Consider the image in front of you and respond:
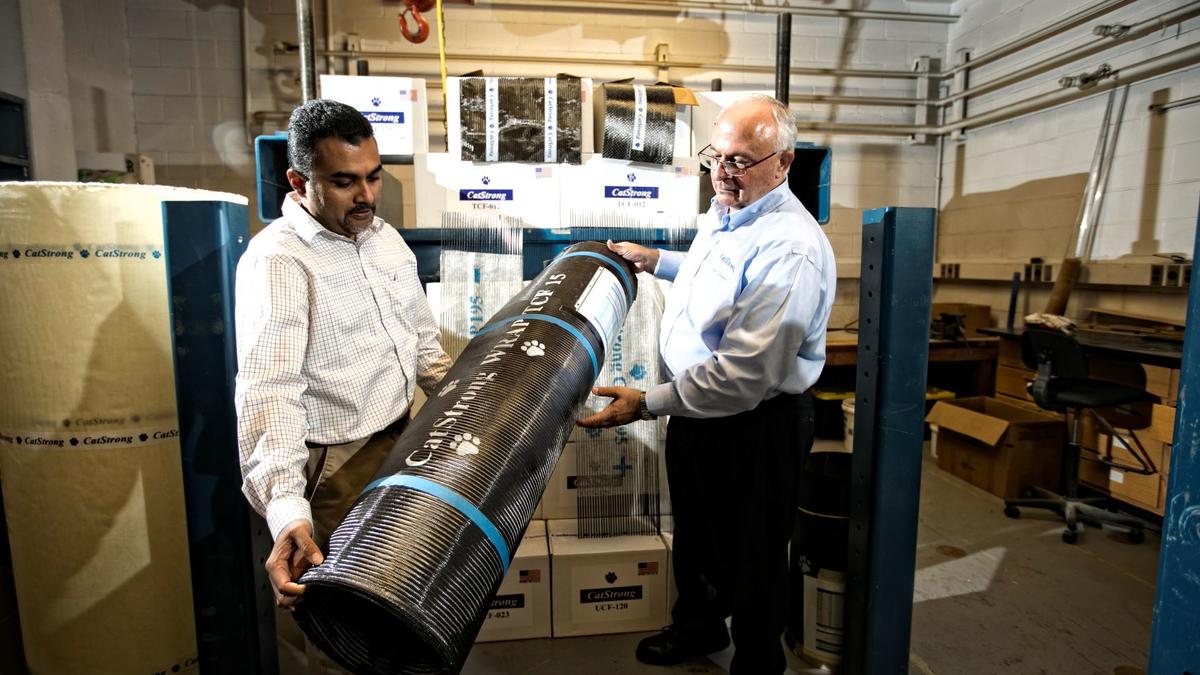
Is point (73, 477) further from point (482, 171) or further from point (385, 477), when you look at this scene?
point (482, 171)

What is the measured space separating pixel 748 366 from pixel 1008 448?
2.49m

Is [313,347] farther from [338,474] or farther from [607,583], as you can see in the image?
[607,583]

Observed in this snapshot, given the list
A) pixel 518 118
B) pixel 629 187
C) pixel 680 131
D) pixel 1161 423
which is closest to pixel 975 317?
pixel 1161 423

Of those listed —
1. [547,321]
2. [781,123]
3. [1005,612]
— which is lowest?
[1005,612]

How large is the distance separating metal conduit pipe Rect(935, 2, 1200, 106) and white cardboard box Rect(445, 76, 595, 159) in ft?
10.0

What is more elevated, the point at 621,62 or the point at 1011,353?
the point at 621,62

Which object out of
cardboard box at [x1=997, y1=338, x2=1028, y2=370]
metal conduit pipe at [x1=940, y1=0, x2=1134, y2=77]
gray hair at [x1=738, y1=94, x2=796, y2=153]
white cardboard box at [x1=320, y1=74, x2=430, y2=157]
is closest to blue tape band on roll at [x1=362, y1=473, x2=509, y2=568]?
gray hair at [x1=738, y1=94, x2=796, y2=153]

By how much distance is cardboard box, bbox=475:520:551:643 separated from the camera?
1.89 metres

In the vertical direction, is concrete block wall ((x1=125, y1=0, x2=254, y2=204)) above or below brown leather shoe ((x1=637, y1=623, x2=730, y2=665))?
above

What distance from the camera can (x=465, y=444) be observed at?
85 centimetres

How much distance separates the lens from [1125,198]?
3.25m

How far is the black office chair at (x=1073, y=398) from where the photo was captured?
257cm

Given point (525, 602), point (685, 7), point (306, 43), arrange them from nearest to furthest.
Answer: point (525, 602) < point (306, 43) < point (685, 7)

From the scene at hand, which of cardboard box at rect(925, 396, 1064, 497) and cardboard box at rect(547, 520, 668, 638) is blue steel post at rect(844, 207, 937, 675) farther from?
cardboard box at rect(925, 396, 1064, 497)
